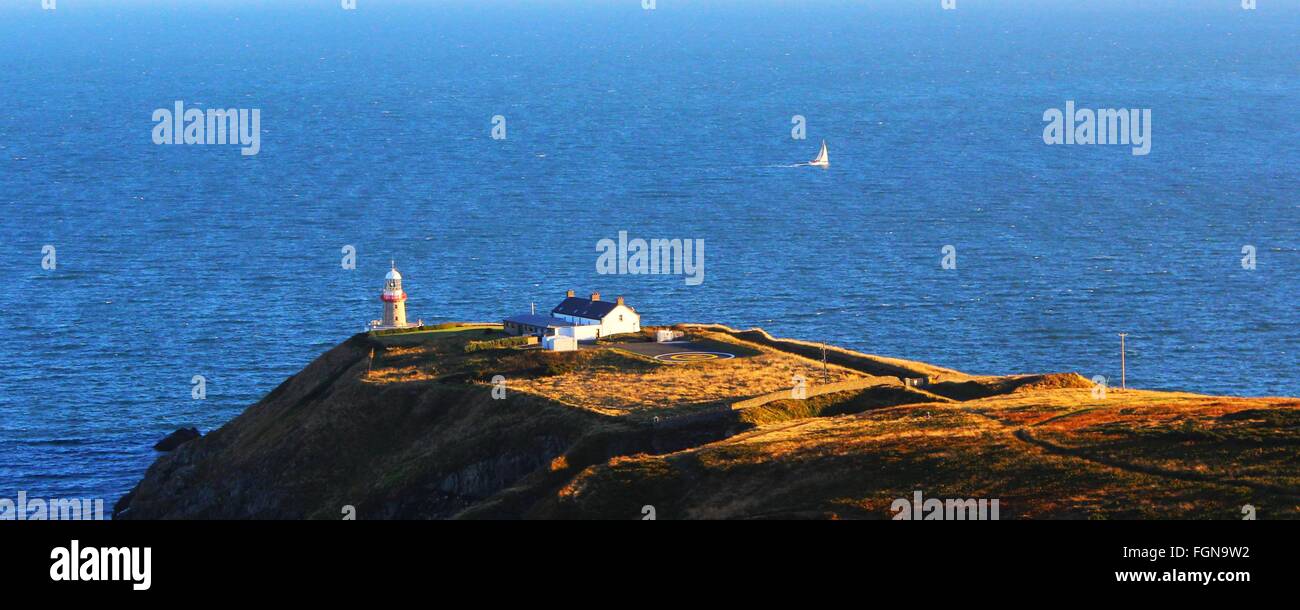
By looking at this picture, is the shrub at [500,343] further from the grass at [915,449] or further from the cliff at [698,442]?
the grass at [915,449]

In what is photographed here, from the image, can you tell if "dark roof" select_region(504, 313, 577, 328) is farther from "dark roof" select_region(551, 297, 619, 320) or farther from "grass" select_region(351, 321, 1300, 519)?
"grass" select_region(351, 321, 1300, 519)

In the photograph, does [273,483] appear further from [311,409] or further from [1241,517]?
[1241,517]

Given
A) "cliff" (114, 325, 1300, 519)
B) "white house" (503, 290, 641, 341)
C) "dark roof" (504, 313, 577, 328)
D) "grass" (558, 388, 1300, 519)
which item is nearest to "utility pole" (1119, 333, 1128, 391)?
"cliff" (114, 325, 1300, 519)

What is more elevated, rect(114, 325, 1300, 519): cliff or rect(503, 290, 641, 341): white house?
rect(503, 290, 641, 341): white house

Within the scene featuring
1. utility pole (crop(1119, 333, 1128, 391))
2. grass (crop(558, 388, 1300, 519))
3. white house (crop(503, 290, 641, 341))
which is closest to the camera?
grass (crop(558, 388, 1300, 519))

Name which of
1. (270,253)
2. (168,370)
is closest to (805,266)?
(270,253)

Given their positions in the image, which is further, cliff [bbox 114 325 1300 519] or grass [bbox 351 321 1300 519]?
cliff [bbox 114 325 1300 519]
